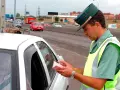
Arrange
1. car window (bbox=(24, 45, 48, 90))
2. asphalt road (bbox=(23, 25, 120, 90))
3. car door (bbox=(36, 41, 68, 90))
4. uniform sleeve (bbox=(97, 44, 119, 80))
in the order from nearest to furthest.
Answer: uniform sleeve (bbox=(97, 44, 119, 80)) → car window (bbox=(24, 45, 48, 90)) → car door (bbox=(36, 41, 68, 90)) → asphalt road (bbox=(23, 25, 120, 90))

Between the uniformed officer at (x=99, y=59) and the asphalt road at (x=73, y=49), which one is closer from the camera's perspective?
the uniformed officer at (x=99, y=59)

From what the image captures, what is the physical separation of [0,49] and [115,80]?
1145 millimetres

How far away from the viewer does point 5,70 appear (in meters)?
3.34

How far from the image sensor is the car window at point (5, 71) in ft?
10.5

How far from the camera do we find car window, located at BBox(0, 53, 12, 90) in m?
3.21

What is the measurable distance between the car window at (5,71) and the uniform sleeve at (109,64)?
2.73 ft

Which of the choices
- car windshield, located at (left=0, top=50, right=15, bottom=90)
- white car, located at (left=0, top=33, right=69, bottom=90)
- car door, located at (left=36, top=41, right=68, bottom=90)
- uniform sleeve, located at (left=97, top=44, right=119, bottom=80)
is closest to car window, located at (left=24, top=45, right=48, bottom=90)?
white car, located at (left=0, top=33, right=69, bottom=90)

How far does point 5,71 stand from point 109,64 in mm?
989

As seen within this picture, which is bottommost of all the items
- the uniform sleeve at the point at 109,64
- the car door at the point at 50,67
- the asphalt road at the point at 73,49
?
the asphalt road at the point at 73,49

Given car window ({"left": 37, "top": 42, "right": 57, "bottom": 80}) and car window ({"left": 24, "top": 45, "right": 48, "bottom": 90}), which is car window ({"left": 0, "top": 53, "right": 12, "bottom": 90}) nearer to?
car window ({"left": 24, "top": 45, "right": 48, "bottom": 90})

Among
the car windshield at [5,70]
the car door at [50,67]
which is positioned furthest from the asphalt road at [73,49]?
the car windshield at [5,70]

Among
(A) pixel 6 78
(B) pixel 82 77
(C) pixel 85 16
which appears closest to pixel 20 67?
(A) pixel 6 78

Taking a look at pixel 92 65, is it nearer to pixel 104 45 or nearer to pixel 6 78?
pixel 104 45

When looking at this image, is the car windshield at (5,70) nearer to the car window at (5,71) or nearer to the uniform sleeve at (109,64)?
the car window at (5,71)
